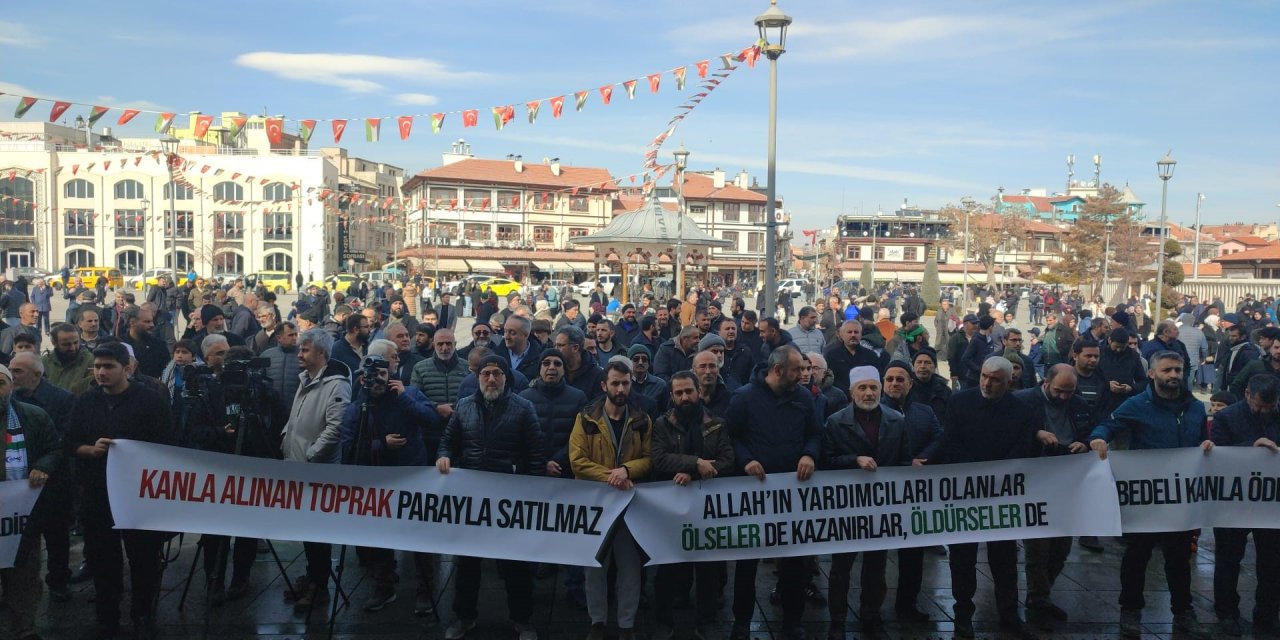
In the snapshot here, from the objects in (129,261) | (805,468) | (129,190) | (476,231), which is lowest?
(805,468)

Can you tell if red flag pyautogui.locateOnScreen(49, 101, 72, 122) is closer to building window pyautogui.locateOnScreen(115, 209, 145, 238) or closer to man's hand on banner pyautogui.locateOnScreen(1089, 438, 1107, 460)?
man's hand on banner pyautogui.locateOnScreen(1089, 438, 1107, 460)

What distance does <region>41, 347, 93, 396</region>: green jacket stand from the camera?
24.2ft

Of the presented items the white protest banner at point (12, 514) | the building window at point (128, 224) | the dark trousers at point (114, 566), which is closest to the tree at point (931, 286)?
the dark trousers at point (114, 566)

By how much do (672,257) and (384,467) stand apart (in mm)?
25918

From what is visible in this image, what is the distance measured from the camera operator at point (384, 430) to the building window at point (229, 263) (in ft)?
244

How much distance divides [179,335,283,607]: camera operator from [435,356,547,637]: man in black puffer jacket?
51.6 inches

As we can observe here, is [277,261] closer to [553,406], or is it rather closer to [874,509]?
[553,406]

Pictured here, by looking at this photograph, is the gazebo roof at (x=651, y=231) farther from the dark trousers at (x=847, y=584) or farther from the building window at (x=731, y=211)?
the building window at (x=731, y=211)

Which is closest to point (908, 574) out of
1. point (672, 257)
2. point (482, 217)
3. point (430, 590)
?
point (430, 590)

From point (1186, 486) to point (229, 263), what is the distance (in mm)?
78378

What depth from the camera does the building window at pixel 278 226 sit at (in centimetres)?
7362

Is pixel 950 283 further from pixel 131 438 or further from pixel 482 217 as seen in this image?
pixel 131 438

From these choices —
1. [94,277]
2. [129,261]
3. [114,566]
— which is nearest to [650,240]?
[114,566]

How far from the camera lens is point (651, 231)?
2911 cm
